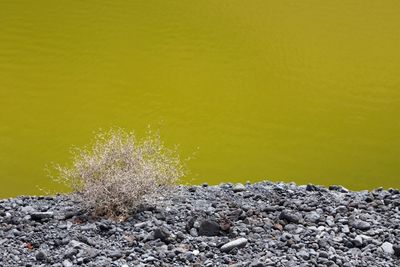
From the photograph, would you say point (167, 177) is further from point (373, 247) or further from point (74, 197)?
point (373, 247)

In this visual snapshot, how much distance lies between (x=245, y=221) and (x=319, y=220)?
21.8 inches

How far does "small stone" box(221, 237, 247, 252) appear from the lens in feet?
17.4

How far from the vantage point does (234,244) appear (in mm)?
5340

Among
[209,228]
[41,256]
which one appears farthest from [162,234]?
[41,256]

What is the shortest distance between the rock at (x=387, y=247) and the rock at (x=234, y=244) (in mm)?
946

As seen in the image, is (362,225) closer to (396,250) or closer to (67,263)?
(396,250)

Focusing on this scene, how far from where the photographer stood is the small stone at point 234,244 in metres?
5.31

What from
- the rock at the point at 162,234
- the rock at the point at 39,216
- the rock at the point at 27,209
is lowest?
the rock at the point at 162,234

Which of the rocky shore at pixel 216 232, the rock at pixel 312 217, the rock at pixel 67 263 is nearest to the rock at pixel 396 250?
the rocky shore at pixel 216 232

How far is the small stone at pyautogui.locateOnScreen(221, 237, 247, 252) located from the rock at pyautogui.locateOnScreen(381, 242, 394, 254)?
3.10 feet

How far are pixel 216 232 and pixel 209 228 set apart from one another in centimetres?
6

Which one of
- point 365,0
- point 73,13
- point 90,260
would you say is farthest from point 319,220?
point 365,0

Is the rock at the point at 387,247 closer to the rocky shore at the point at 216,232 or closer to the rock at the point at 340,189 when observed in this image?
the rocky shore at the point at 216,232

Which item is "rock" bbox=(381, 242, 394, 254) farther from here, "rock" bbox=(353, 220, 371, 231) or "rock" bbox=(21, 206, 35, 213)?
"rock" bbox=(21, 206, 35, 213)
